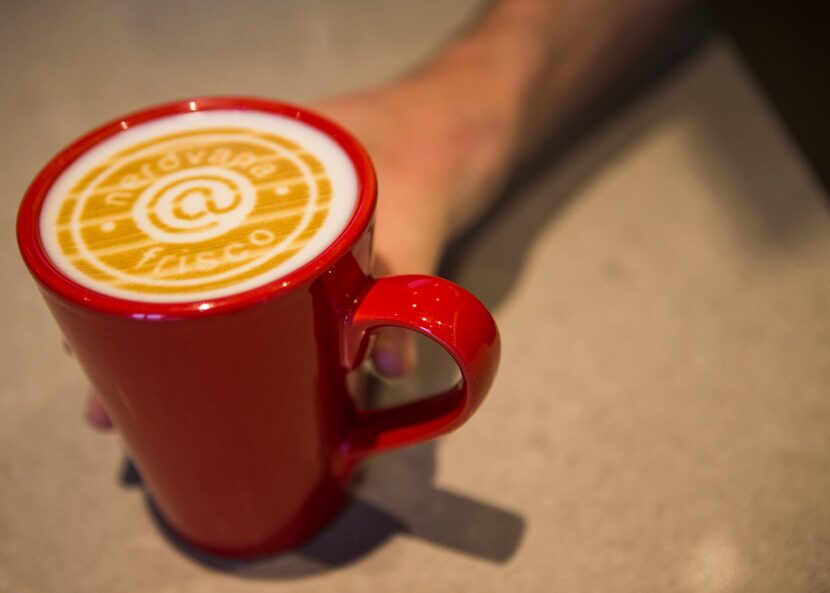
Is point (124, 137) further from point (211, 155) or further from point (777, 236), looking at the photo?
point (777, 236)

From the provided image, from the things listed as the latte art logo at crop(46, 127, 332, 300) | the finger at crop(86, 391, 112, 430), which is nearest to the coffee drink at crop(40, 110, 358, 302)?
the latte art logo at crop(46, 127, 332, 300)

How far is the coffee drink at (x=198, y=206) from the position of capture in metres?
0.32

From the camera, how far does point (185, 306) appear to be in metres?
0.30

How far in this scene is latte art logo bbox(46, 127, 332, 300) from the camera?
325mm

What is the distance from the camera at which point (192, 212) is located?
1.16ft

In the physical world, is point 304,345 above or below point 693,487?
above

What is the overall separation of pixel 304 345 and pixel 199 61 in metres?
0.60

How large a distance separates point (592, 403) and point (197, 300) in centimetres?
30

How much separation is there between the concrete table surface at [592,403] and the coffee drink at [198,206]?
7.8 inches

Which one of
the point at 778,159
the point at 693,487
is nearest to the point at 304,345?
the point at 693,487

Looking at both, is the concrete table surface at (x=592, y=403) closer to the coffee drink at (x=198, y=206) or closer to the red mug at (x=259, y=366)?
the red mug at (x=259, y=366)

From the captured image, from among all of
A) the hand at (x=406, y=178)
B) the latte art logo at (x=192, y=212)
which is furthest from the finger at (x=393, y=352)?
the latte art logo at (x=192, y=212)

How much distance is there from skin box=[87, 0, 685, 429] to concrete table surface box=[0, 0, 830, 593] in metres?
0.05

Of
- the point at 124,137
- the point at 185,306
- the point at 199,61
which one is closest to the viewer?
the point at 185,306
